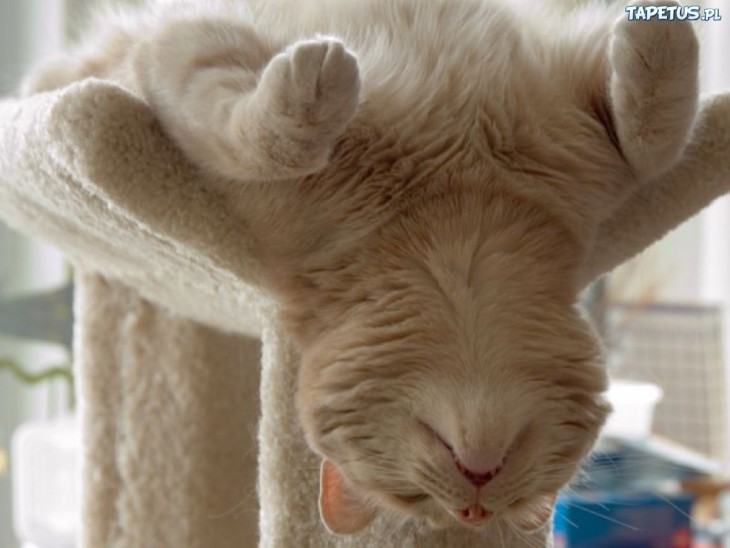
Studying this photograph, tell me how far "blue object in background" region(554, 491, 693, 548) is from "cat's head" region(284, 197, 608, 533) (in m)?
1.12

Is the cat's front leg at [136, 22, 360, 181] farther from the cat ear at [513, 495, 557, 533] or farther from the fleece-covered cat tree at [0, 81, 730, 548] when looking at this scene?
the cat ear at [513, 495, 557, 533]

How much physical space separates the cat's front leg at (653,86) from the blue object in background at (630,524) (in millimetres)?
1111

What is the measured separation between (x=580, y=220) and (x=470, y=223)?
9cm

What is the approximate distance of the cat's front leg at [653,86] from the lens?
63 centimetres

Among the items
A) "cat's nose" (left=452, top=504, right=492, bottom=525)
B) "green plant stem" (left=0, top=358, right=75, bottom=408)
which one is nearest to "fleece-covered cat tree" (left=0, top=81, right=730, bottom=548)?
"cat's nose" (left=452, top=504, right=492, bottom=525)

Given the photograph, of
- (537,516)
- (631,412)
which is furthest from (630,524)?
(537,516)

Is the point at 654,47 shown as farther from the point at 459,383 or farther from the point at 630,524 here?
the point at 630,524

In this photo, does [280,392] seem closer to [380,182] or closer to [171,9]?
[380,182]

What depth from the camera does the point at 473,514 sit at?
0.61m

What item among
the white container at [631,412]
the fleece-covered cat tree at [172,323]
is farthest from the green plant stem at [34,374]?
the white container at [631,412]

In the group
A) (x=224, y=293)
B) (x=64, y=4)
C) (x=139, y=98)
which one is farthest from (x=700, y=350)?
(x=139, y=98)

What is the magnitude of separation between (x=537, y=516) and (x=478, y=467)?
148 mm

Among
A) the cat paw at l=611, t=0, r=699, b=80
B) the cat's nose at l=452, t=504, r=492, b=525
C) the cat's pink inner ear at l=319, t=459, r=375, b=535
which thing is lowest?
the cat's nose at l=452, t=504, r=492, b=525

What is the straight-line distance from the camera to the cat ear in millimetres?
675
